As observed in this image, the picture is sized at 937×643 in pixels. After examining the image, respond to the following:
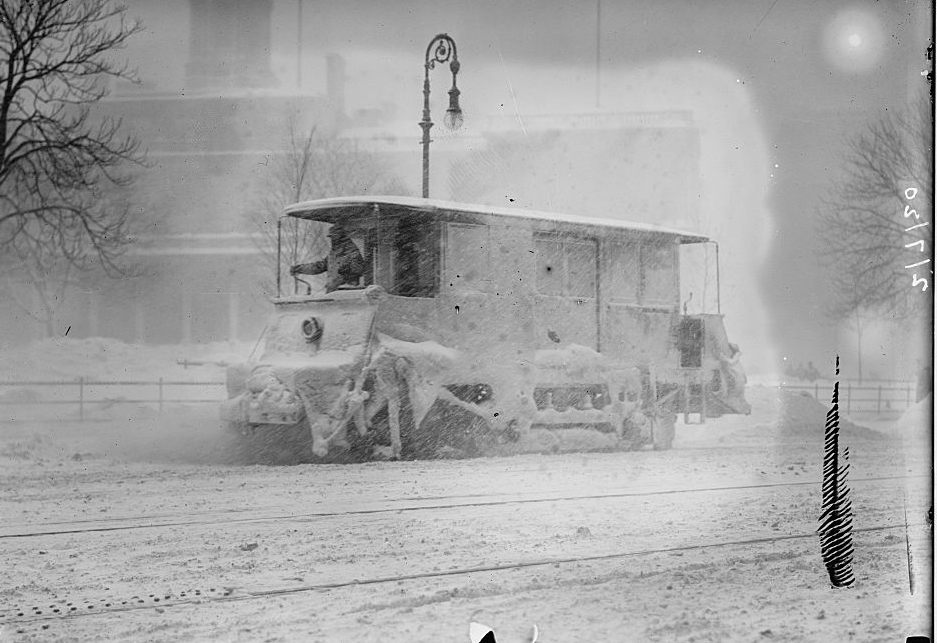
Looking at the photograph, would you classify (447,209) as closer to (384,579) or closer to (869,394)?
(384,579)

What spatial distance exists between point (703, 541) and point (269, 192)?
285 cm

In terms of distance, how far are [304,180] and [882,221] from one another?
317 centimetres

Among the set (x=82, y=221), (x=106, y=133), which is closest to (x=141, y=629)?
(x=82, y=221)

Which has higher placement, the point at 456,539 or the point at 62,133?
the point at 62,133

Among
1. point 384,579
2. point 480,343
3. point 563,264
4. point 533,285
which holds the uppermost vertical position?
point 563,264

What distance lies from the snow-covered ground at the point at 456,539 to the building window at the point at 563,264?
0.95m

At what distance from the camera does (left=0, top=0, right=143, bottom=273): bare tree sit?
542cm

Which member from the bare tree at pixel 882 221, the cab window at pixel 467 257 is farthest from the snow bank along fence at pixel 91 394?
the bare tree at pixel 882 221

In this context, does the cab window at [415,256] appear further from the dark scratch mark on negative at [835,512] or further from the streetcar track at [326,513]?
the dark scratch mark on negative at [835,512]

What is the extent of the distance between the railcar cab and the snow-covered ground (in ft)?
1.74

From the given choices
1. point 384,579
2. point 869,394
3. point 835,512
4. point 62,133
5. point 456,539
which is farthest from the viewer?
point 869,394

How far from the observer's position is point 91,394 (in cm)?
536

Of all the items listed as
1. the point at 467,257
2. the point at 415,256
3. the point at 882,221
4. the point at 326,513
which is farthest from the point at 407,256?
the point at 882,221

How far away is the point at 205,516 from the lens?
17.2 ft
